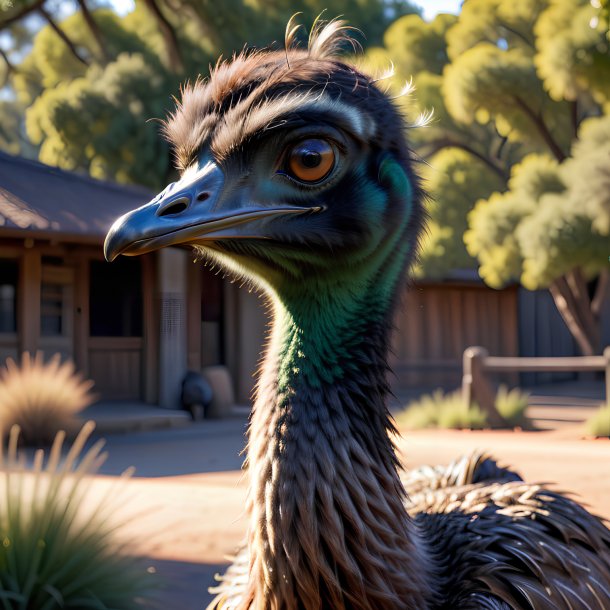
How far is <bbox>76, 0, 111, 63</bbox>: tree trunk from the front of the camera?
1723 cm

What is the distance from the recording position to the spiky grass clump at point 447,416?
11.0 m

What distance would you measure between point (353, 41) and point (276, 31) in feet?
59.2

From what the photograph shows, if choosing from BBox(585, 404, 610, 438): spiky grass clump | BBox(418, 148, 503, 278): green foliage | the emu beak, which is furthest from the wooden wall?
the emu beak

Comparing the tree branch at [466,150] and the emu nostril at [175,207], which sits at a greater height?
the tree branch at [466,150]

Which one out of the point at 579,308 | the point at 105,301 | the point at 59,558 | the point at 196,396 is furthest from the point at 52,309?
the point at 579,308

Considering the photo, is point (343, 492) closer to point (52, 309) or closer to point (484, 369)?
point (484, 369)

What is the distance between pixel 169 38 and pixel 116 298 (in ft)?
22.5

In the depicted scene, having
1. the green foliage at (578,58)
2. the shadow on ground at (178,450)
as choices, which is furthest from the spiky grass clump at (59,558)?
the green foliage at (578,58)

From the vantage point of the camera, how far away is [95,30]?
18.0 metres

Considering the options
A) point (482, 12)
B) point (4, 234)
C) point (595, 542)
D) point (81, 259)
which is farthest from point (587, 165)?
point (595, 542)

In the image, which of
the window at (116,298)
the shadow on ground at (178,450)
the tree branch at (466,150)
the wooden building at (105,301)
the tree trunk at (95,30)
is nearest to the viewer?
the shadow on ground at (178,450)

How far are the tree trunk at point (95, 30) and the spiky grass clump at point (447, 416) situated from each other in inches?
433

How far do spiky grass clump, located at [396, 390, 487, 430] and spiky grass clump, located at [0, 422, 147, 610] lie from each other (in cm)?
799

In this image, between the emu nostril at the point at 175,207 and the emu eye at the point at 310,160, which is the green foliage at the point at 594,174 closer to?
the emu eye at the point at 310,160
